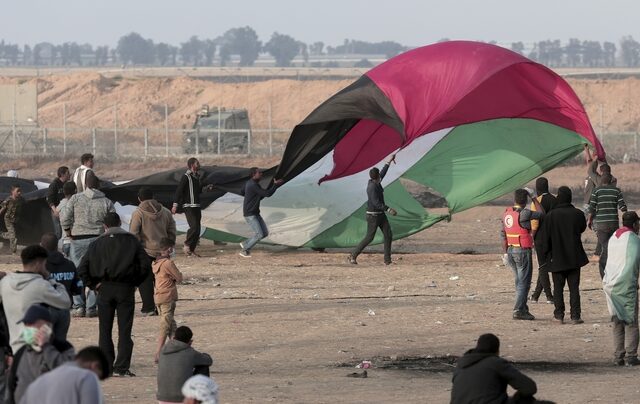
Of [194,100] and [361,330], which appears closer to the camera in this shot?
[361,330]

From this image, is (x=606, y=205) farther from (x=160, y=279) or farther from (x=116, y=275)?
(x=116, y=275)

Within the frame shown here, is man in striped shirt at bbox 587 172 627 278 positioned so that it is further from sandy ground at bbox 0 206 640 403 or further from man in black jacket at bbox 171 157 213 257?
man in black jacket at bbox 171 157 213 257

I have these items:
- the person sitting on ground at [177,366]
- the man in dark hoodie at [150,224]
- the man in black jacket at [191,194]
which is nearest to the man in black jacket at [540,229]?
the man in dark hoodie at [150,224]

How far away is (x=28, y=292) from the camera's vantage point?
10.1 m

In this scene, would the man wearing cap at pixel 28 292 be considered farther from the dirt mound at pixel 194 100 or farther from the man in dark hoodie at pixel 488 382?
the dirt mound at pixel 194 100

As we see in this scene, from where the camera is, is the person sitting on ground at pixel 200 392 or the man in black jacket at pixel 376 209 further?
the man in black jacket at pixel 376 209

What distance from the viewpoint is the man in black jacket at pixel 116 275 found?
1311 centimetres

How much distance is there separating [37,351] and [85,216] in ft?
25.8

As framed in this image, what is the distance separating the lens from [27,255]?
10305 mm

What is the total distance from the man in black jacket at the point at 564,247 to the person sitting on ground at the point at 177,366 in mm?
7191

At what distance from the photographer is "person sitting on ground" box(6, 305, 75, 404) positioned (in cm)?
848

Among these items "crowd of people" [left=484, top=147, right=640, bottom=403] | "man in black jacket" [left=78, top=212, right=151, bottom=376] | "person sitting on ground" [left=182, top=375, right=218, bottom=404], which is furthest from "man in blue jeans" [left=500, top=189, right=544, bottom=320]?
"person sitting on ground" [left=182, top=375, right=218, bottom=404]

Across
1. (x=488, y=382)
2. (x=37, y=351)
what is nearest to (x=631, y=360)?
(x=488, y=382)

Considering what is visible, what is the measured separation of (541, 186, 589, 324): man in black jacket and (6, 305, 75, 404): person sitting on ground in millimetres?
9214
